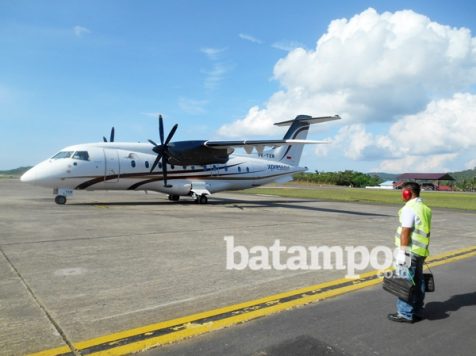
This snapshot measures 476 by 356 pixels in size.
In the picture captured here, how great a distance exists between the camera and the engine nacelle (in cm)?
2181

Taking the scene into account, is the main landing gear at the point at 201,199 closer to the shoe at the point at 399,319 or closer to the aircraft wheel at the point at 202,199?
the aircraft wheel at the point at 202,199

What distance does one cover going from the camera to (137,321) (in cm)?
456

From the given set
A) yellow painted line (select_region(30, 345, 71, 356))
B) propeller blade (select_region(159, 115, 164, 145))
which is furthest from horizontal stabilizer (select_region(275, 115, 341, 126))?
yellow painted line (select_region(30, 345, 71, 356))

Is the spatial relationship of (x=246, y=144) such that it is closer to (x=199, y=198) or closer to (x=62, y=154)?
(x=199, y=198)

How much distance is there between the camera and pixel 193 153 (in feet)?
72.7

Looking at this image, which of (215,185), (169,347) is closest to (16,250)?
(169,347)

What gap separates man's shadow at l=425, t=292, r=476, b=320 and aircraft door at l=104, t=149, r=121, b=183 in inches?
718

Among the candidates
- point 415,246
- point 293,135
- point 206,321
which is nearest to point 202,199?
point 293,135

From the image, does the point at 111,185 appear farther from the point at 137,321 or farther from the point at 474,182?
the point at 474,182

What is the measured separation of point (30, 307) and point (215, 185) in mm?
19862

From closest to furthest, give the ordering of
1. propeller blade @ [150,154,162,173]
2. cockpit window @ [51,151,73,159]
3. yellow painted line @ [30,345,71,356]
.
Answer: yellow painted line @ [30,345,71,356], cockpit window @ [51,151,73,159], propeller blade @ [150,154,162,173]

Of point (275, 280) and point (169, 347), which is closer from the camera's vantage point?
point (169, 347)

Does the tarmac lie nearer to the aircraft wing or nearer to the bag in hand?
the bag in hand

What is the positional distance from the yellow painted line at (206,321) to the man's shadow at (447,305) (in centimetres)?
109
